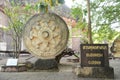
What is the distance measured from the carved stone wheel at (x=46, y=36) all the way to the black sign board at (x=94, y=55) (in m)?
0.84

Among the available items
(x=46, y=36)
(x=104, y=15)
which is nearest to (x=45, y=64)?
(x=46, y=36)

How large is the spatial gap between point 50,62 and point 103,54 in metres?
2.75

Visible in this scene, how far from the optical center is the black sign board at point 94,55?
34.9 ft

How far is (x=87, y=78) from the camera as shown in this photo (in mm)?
10203

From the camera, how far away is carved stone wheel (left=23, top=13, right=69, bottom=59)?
10344 mm

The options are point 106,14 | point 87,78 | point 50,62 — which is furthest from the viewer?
point 106,14

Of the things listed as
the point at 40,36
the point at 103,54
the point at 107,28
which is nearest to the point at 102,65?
the point at 103,54

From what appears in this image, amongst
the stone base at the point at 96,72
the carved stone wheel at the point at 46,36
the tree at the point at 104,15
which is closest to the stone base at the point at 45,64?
the carved stone wheel at the point at 46,36

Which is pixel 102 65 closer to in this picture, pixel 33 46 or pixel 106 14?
pixel 33 46

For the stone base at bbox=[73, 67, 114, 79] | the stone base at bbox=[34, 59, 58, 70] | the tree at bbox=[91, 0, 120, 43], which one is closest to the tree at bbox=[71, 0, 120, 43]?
the tree at bbox=[91, 0, 120, 43]

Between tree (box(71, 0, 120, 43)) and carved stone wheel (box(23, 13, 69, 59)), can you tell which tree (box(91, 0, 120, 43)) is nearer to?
tree (box(71, 0, 120, 43))

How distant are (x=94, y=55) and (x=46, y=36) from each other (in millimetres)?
1868

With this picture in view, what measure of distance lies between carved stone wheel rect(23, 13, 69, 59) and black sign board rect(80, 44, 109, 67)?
0.84m

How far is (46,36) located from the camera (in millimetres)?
10492
